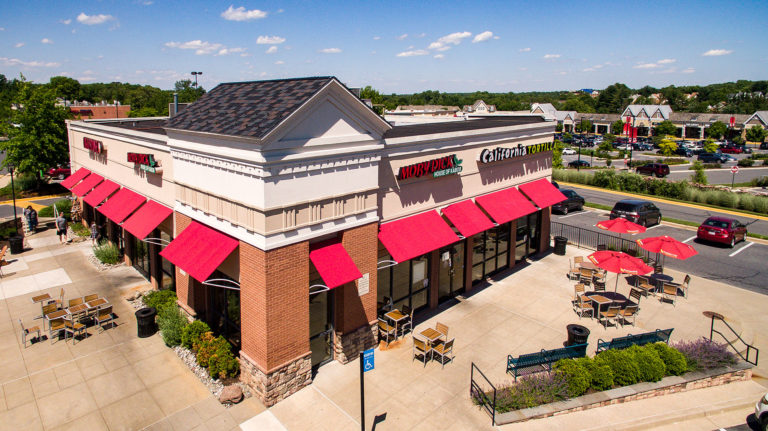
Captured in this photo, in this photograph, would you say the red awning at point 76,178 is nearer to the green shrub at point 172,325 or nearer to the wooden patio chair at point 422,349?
the green shrub at point 172,325

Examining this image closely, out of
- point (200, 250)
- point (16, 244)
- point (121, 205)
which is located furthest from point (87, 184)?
point (200, 250)

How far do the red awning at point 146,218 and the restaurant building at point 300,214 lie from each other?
0.06m

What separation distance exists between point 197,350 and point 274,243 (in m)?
4.77

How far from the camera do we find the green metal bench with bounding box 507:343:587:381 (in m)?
13.0

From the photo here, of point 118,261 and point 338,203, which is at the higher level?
point 338,203

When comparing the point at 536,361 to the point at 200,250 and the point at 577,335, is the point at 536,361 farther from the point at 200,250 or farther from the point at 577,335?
the point at 200,250

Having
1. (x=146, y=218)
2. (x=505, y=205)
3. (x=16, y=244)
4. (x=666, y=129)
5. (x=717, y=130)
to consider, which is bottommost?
(x=16, y=244)

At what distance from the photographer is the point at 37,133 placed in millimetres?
34188

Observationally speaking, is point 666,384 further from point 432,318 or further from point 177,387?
point 177,387

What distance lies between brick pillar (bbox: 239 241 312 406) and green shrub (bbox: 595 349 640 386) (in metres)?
8.20

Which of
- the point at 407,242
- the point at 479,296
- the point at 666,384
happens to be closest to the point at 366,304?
the point at 407,242

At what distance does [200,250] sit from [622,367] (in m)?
11.9

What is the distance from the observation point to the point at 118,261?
2198cm

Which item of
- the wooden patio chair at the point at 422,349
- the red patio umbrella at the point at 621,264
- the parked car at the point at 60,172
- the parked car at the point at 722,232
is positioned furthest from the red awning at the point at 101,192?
the parked car at the point at 722,232
